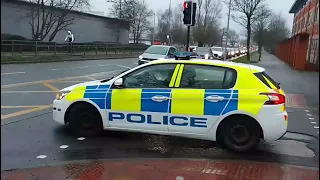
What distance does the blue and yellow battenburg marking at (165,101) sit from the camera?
524 centimetres

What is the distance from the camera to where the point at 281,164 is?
4.91 meters

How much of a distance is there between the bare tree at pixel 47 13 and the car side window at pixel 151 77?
27.2m

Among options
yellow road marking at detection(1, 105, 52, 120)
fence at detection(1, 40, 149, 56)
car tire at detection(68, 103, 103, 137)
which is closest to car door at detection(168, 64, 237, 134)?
car tire at detection(68, 103, 103, 137)

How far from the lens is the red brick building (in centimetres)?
248

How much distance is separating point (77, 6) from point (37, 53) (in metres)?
9.55

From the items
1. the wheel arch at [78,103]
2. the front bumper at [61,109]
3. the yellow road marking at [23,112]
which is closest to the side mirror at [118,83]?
the wheel arch at [78,103]

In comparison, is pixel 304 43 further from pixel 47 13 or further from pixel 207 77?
pixel 47 13

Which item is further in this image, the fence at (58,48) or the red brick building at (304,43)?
the fence at (58,48)

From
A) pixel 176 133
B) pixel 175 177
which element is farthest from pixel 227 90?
pixel 175 177

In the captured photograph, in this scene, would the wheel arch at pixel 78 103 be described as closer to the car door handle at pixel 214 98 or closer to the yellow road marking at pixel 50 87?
the car door handle at pixel 214 98

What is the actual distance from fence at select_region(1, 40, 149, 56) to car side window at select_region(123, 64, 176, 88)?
45.8 ft

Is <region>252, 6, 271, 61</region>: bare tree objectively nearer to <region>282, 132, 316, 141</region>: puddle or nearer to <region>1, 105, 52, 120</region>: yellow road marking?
<region>282, 132, 316, 141</region>: puddle

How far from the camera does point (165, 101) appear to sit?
542 cm

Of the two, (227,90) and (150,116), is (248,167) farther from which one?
(150,116)
